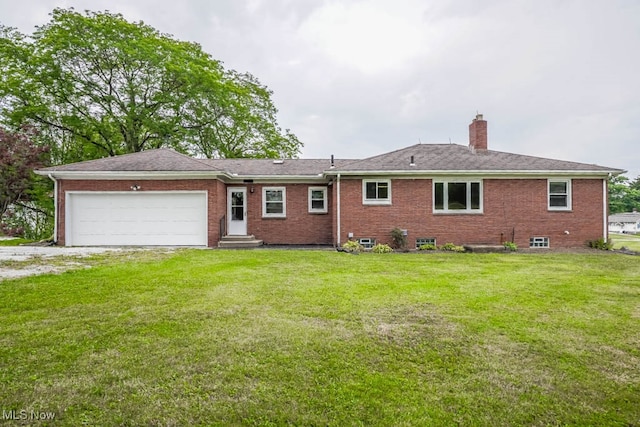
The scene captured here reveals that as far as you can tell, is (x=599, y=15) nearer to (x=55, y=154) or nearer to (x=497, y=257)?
(x=497, y=257)

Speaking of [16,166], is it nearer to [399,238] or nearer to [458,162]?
[399,238]

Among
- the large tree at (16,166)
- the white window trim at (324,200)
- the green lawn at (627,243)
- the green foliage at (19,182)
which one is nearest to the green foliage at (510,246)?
the green lawn at (627,243)

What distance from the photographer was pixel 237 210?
1520 centimetres

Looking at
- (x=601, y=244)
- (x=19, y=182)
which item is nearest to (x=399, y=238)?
(x=601, y=244)

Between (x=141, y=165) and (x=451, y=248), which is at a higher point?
(x=141, y=165)

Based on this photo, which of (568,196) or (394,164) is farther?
(394,164)

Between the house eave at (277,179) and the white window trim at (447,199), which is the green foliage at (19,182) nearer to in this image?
the house eave at (277,179)

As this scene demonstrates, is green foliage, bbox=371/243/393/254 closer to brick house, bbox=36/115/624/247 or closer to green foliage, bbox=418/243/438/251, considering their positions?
brick house, bbox=36/115/624/247

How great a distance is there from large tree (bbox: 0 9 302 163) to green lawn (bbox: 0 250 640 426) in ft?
65.3

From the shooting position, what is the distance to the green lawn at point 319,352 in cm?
248

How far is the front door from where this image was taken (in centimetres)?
1509

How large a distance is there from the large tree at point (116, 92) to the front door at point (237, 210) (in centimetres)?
1180

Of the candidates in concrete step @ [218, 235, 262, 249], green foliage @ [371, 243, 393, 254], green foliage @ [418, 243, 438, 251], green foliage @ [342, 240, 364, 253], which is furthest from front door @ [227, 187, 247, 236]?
green foliage @ [418, 243, 438, 251]

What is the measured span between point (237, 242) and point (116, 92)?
16.8m
